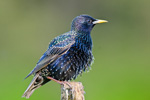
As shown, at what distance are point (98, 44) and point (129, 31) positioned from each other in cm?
197

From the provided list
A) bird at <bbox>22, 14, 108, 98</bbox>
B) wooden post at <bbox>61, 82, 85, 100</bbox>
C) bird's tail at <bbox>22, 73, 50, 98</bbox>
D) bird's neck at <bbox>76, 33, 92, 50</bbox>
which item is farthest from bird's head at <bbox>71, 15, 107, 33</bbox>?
wooden post at <bbox>61, 82, 85, 100</bbox>

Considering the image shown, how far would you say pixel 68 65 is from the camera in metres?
7.93

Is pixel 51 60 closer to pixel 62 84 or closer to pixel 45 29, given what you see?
pixel 62 84

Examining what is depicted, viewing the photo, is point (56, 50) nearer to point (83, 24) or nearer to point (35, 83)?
point (35, 83)

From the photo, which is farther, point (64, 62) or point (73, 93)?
point (64, 62)

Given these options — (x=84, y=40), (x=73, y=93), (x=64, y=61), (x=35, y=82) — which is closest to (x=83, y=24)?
(x=84, y=40)

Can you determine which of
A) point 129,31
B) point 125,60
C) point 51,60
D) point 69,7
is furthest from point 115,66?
point 51,60

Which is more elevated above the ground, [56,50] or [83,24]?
[83,24]

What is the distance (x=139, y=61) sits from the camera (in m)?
13.7

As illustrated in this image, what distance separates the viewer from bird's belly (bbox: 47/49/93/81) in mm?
7930

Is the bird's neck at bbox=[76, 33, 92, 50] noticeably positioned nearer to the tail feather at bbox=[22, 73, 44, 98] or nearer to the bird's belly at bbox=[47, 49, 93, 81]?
the bird's belly at bbox=[47, 49, 93, 81]

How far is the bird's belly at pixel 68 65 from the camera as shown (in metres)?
7.93

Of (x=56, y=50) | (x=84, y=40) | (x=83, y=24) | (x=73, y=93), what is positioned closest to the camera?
(x=73, y=93)

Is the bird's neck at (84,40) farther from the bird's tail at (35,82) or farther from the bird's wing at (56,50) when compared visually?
the bird's tail at (35,82)
